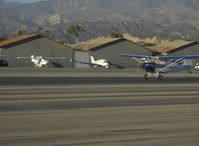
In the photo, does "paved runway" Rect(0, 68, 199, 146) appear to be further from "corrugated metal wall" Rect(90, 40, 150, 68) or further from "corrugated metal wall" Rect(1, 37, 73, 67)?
"corrugated metal wall" Rect(90, 40, 150, 68)

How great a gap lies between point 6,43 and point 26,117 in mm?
57356

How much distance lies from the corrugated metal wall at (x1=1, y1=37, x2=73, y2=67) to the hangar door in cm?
112

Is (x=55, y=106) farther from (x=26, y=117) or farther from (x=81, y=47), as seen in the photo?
(x=81, y=47)

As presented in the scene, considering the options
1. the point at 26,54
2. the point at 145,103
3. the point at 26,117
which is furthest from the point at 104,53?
the point at 26,117

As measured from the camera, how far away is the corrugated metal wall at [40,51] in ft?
236

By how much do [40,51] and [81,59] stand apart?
6.77 m

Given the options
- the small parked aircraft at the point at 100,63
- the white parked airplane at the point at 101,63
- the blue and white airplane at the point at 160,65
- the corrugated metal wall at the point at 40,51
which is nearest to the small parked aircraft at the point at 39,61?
the corrugated metal wall at the point at 40,51

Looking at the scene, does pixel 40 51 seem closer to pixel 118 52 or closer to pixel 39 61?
pixel 39 61

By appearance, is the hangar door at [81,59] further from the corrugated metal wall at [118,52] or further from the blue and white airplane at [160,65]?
the blue and white airplane at [160,65]

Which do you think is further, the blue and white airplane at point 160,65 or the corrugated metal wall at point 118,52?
the corrugated metal wall at point 118,52

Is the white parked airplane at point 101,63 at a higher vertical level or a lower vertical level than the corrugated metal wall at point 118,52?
lower

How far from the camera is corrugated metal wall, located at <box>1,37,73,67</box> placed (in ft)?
236

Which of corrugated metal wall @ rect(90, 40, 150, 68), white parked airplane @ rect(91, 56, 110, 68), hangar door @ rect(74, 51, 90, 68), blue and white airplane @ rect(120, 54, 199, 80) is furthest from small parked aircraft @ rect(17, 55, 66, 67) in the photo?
blue and white airplane @ rect(120, 54, 199, 80)

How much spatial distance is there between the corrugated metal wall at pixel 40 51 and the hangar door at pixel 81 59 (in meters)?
1.12
